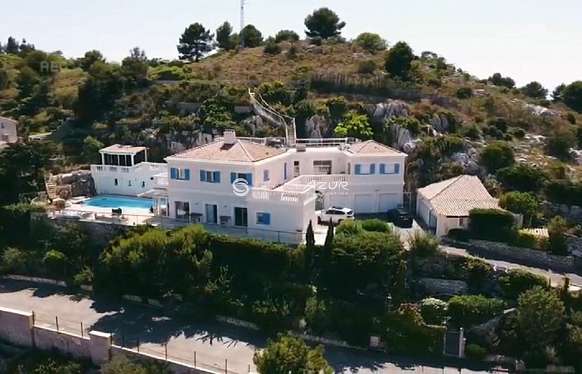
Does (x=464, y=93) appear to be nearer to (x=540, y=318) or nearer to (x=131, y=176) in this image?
(x=131, y=176)

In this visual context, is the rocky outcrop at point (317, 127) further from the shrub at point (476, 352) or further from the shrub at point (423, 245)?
the shrub at point (476, 352)

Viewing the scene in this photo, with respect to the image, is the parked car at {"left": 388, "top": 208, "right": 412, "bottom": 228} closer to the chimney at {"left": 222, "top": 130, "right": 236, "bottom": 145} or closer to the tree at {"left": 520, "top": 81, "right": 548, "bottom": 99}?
the chimney at {"left": 222, "top": 130, "right": 236, "bottom": 145}

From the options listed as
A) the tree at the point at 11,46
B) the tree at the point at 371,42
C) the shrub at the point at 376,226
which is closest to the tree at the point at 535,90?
the tree at the point at 371,42

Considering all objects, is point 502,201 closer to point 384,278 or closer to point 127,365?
point 384,278

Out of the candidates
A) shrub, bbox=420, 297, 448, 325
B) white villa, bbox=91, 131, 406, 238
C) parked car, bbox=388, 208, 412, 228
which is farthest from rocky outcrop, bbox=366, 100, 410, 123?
shrub, bbox=420, 297, 448, 325

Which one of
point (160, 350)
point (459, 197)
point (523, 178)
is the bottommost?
point (160, 350)

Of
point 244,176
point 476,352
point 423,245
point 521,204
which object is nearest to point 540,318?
point 476,352

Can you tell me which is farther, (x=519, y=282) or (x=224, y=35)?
(x=224, y=35)

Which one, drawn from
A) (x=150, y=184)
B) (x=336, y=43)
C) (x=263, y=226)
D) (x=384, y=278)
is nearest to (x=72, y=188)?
(x=150, y=184)
